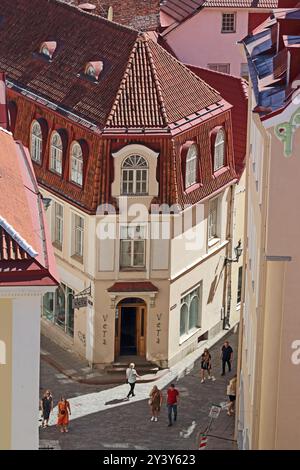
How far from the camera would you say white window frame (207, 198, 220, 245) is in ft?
253

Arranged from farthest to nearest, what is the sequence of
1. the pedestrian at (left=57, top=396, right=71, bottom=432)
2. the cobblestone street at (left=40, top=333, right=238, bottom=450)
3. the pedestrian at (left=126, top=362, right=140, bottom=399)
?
the pedestrian at (left=126, top=362, right=140, bottom=399) < the pedestrian at (left=57, top=396, right=71, bottom=432) < the cobblestone street at (left=40, top=333, right=238, bottom=450)

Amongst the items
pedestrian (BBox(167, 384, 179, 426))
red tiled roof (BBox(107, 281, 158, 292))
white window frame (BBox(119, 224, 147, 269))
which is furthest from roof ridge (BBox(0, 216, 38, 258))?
red tiled roof (BBox(107, 281, 158, 292))

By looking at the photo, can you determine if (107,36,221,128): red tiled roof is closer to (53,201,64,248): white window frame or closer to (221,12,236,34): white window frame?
(53,201,64,248): white window frame

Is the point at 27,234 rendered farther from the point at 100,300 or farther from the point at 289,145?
the point at 100,300

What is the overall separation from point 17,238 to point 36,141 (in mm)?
29035

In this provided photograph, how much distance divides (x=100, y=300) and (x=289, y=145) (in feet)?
72.0

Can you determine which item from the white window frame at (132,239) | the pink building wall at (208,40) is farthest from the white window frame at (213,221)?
the pink building wall at (208,40)

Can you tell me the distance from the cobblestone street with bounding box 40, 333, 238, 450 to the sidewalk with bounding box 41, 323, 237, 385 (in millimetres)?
471

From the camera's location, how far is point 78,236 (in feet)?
246

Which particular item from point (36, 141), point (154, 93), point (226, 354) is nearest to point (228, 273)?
point (226, 354)

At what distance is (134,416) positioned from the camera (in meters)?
70.1

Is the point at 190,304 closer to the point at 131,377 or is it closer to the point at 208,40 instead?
the point at 131,377
